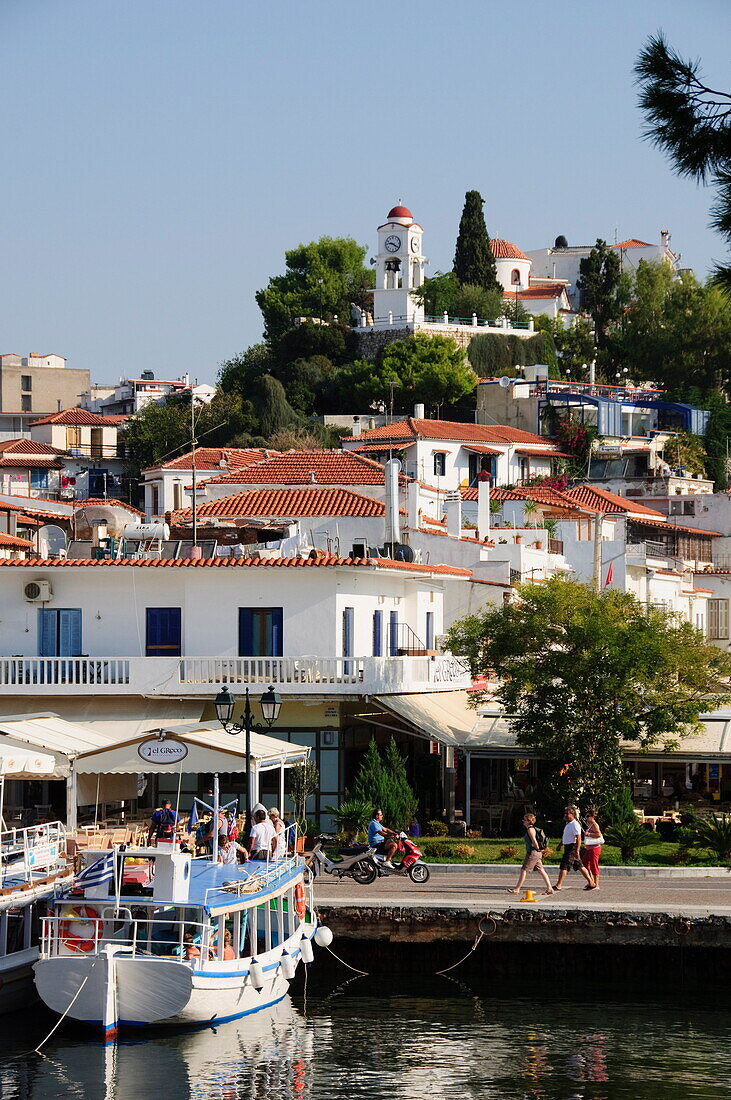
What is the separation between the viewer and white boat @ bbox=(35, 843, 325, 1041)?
20922 mm

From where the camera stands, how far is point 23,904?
23.0 m

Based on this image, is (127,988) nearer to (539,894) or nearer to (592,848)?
(539,894)

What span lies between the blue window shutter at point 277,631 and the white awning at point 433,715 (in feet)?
7.81

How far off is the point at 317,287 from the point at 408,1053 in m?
97.5

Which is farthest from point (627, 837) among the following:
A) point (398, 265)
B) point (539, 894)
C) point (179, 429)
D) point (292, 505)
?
A: point (398, 265)

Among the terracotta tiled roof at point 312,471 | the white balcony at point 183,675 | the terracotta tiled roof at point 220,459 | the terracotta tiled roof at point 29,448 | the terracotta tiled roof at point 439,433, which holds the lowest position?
the white balcony at point 183,675

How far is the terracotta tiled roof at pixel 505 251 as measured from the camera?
138875mm

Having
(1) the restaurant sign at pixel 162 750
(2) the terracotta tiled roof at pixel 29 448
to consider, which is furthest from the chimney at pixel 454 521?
(2) the terracotta tiled roof at pixel 29 448

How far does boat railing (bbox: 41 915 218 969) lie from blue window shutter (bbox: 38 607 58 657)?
13.7m

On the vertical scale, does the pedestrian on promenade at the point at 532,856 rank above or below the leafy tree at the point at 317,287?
below

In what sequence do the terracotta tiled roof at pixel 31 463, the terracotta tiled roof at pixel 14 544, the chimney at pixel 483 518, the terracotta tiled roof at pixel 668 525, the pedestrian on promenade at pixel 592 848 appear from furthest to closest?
the terracotta tiled roof at pixel 31 463 → the terracotta tiled roof at pixel 668 525 → the chimney at pixel 483 518 → the terracotta tiled roof at pixel 14 544 → the pedestrian on promenade at pixel 592 848

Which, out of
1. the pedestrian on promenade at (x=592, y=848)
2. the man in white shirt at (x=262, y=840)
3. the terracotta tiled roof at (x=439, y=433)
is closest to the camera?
the man in white shirt at (x=262, y=840)

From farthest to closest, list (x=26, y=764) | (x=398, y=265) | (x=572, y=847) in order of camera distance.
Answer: (x=398, y=265)
(x=572, y=847)
(x=26, y=764)

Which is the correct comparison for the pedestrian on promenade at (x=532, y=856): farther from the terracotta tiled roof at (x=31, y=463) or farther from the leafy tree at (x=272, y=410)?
the terracotta tiled roof at (x=31, y=463)
